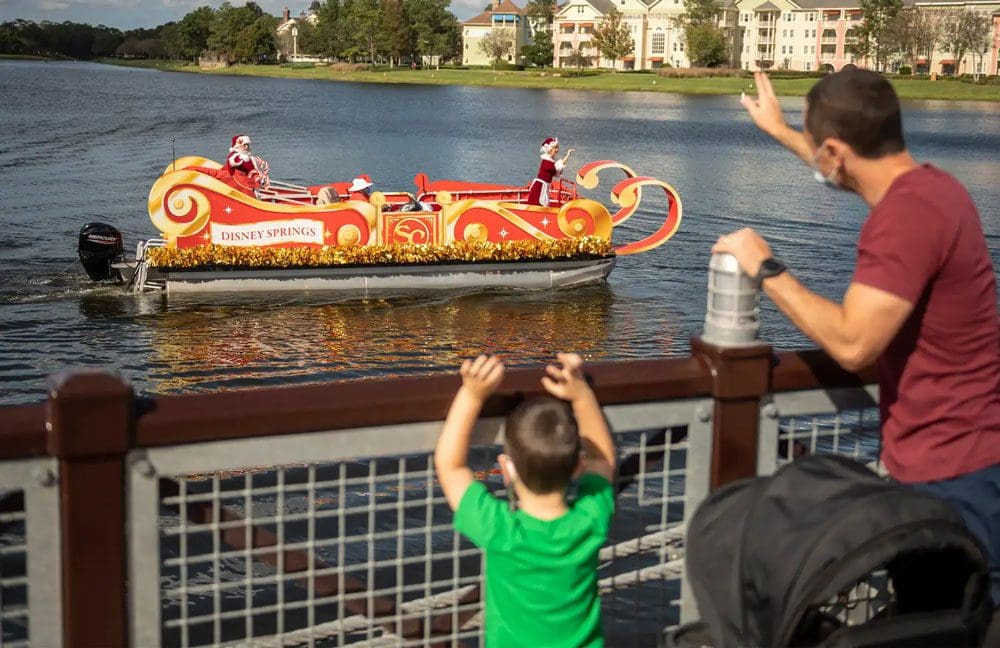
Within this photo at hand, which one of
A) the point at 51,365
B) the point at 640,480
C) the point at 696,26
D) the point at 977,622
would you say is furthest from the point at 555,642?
the point at 696,26

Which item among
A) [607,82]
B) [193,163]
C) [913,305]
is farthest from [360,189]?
[607,82]

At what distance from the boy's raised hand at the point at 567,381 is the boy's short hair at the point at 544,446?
198 mm

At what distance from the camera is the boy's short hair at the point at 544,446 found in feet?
10.6

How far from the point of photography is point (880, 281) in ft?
10.4

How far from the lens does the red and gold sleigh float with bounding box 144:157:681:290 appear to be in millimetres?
19875

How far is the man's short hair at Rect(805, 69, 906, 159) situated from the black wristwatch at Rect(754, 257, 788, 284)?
35cm

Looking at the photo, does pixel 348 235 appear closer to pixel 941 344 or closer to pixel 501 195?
→ pixel 501 195

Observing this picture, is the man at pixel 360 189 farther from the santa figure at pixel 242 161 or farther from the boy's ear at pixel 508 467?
the boy's ear at pixel 508 467

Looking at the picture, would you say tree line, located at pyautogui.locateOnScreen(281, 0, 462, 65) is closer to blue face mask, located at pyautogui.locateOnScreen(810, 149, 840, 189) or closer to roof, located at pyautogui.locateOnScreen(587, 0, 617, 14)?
roof, located at pyautogui.locateOnScreen(587, 0, 617, 14)

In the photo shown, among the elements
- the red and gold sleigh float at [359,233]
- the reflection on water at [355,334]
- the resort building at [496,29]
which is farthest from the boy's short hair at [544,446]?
the resort building at [496,29]

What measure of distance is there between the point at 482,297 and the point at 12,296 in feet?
24.4

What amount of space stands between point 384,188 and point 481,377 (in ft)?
116

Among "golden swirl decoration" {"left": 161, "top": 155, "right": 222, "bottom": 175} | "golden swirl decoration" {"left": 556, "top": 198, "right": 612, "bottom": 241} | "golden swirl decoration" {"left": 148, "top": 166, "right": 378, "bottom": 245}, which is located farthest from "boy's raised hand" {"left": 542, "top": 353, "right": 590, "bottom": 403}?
"golden swirl decoration" {"left": 161, "top": 155, "right": 222, "bottom": 175}

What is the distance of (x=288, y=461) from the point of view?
3.37m
